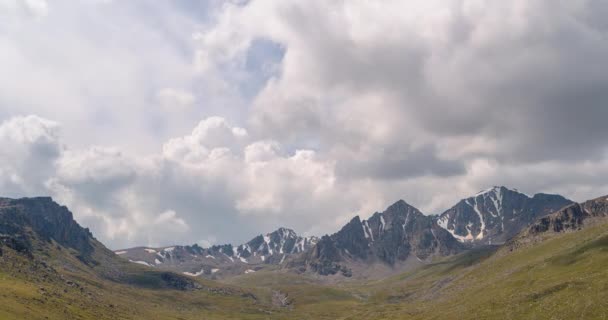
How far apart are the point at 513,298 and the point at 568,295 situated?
2713cm

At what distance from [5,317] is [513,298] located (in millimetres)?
178697

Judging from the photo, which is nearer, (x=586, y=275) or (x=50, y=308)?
(x=50, y=308)

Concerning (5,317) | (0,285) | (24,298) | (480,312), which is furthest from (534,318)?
(0,285)

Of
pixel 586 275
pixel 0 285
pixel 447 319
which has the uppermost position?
pixel 0 285

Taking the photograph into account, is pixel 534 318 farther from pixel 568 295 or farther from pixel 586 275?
pixel 586 275

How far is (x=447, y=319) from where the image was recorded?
198875 mm

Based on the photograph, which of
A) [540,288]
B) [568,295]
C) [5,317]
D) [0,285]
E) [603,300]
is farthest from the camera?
[540,288]

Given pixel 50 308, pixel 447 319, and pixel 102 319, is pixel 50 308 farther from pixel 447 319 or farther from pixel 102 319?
pixel 447 319

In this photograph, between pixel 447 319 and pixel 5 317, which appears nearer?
pixel 5 317

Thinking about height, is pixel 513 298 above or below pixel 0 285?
below

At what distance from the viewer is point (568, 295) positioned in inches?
6580

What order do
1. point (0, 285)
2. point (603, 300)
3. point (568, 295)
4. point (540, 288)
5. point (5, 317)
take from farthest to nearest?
1. point (540, 288)
2. point (0, 285)
3. point (568, 295)
4. point (603, 300)
5. point (5, 317)

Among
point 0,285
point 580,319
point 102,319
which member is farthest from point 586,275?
point 0,285

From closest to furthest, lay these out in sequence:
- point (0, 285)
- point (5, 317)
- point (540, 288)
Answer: point (5, 317)
point (0, 285)
point (540, 288)
